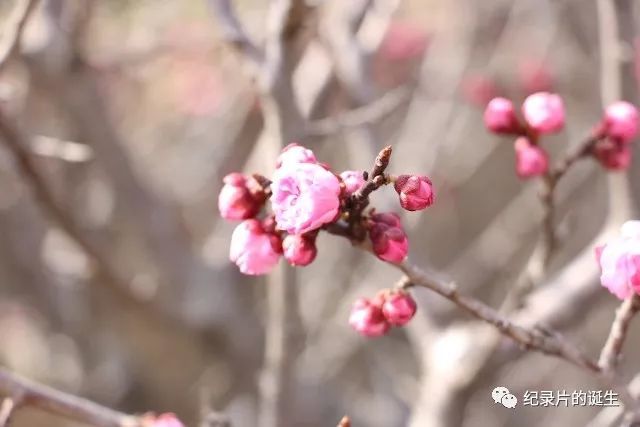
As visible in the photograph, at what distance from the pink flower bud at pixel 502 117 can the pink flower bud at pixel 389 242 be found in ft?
1.29

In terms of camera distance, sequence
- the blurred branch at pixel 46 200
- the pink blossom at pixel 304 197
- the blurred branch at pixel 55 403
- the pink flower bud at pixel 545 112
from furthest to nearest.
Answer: the blurred branch at pixel 46 200
the pink flower bud at pixel 545 112
the blurred branch at pixel 55 403
the pink blossom at pixel 304 197

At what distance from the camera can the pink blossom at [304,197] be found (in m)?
0.71

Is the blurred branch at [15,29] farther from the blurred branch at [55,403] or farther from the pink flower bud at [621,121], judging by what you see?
the pink flower bud at [621,121]

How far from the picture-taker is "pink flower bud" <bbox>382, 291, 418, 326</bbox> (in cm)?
88

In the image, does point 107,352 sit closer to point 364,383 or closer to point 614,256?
point 364,383

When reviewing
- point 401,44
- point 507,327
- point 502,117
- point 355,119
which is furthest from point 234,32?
point 401,44

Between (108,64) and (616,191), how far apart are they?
134cm

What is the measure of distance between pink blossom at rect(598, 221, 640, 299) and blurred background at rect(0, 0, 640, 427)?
57cm

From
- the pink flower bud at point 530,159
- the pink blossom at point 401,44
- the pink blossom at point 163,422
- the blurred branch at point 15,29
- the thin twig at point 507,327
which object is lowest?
the pink blossom at point 163,422

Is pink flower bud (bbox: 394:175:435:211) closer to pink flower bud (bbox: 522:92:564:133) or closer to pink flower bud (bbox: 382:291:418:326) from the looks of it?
pink flower bud (bbox: 382:291:418:326)

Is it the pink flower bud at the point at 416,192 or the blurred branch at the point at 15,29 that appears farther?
the blurred branch at the point at 15,29

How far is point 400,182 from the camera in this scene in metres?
0.75

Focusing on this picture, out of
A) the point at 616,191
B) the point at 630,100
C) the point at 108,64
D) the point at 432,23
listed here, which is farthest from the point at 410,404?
the point at 432,23

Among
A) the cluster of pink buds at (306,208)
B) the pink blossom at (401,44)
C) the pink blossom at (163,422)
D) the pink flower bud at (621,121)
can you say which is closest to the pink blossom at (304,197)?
the cluster of pink buds at (306,208)
